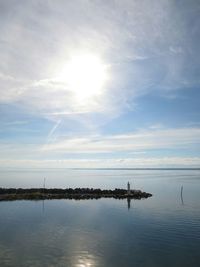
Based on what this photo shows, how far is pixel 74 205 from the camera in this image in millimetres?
63875

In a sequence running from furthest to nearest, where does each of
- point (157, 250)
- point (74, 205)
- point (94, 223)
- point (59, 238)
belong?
point (74, 205), point (94, 223), point (59, 238), point (157, 250)

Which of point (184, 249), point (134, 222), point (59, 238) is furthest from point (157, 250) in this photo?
point (134, 222)

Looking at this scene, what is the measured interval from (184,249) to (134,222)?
1454cm

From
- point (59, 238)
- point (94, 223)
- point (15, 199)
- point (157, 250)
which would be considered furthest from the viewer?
point (15, 199)

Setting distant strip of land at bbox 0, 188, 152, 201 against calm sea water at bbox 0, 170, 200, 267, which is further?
distant strip of land at bbox 0, 188, 152, 201

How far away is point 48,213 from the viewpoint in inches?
2087

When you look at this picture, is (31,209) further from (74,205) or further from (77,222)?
(77,222)

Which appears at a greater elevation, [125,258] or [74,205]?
[74,205]

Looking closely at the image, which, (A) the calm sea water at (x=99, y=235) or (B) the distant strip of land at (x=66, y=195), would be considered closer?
(A) the calm sea water at (x=99, y=235)

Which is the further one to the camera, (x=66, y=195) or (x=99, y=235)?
(x=66, y=195)

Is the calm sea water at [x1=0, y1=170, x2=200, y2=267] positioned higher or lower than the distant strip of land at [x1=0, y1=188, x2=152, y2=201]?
lower

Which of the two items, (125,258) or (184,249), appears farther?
(184,249)

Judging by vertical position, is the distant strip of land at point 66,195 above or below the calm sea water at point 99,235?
above

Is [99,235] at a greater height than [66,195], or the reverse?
[66,195]
